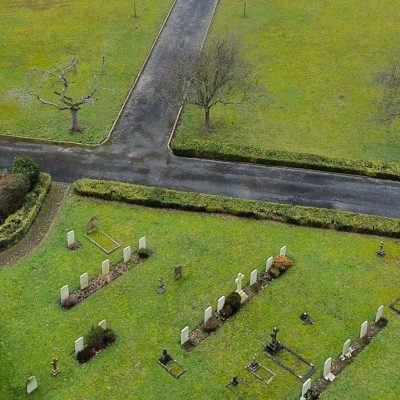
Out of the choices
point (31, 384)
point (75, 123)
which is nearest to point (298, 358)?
point (31, 384)

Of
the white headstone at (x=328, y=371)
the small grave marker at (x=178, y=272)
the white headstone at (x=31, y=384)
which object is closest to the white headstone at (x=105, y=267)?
the small grave marker at (x=178, y=272)

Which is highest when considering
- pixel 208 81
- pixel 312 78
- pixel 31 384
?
pixel 208 81

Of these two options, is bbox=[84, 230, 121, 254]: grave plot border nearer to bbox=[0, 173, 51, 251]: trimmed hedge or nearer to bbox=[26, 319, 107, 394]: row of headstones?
bbox=[0, 173, 51, 251]: trimmed hedge

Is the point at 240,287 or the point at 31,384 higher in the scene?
the point at 240,287

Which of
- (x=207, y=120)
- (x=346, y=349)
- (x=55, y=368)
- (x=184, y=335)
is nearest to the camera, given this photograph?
(x=55, y=368)

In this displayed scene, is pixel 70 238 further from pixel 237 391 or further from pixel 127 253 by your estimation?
pixel 237 391

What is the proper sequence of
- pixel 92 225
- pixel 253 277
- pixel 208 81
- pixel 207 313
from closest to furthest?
pixel 207 313, pixel 253 277, pixel 92 225, pixel 208 81

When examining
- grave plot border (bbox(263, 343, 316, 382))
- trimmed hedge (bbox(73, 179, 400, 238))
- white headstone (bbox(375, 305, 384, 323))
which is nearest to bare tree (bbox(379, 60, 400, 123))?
trimmed hedge (bbox(73, 179, 400, 238))
